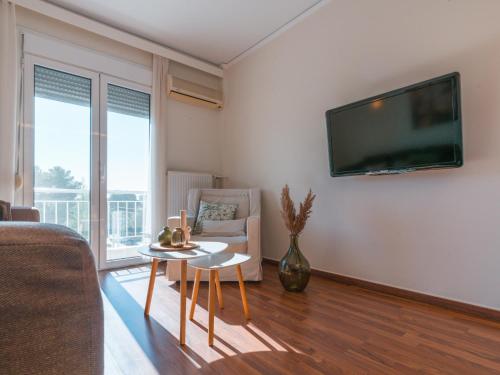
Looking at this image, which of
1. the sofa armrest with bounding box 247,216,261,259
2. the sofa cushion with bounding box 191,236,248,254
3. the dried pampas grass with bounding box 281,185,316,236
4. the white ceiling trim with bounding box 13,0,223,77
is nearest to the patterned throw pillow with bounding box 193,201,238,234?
the sofa cushion with bounding box 191,236,248,254

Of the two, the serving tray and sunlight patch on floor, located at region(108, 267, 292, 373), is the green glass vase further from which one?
the serving tray

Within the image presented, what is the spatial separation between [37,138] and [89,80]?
82cm

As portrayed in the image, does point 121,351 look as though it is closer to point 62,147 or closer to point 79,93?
point 62,147

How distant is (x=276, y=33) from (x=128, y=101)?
1.92 metres

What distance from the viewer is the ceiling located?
275 centimetres

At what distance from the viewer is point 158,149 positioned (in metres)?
3.38

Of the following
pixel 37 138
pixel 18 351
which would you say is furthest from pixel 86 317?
pixel 37 138

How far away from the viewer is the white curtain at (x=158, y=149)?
131 inches

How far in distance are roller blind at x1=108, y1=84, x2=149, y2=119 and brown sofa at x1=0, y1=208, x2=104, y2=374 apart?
312 cm

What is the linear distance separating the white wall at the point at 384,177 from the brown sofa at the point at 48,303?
2.25 m

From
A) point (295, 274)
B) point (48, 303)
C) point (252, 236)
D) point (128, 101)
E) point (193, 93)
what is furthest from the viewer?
point (193, 93)

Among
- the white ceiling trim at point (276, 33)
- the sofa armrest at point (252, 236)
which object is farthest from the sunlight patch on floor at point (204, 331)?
the white ceiling trim at point (276, 33)

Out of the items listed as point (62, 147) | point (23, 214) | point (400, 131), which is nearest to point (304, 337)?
point (400, 131)

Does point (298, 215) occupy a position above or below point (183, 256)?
above
